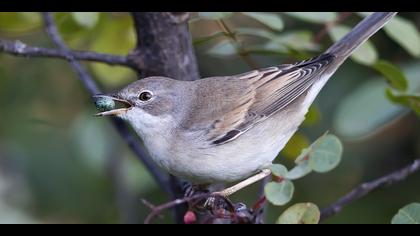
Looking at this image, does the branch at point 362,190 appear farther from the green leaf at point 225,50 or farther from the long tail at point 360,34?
the green leaf at point 225,50

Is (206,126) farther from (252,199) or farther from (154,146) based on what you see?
(252,199)

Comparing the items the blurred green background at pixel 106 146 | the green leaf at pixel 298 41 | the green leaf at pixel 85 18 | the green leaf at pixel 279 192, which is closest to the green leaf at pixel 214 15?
the green leaf at pixel 298 41

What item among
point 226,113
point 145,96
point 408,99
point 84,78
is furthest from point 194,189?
point 408,99

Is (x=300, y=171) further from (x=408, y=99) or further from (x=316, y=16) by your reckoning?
(x=316, y=16)

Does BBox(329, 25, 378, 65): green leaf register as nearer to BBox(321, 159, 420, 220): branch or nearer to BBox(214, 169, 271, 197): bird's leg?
BBox(321, 159, 420, 220): branch

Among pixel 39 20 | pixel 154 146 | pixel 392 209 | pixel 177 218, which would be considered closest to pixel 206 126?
pixel 154 146

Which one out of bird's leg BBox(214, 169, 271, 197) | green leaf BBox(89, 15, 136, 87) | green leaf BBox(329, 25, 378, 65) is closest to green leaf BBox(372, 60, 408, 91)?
green leaf BBox(329, 25, 378, 65)
